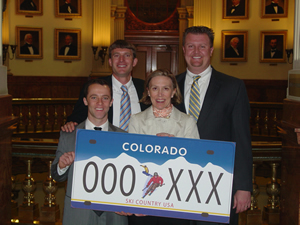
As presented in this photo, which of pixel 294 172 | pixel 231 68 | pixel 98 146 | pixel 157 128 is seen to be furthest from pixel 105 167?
pixel 231 68

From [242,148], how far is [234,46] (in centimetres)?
996

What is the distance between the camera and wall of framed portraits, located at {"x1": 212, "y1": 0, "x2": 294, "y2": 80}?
477 inches

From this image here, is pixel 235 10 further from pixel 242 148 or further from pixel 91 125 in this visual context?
pixel 91 125

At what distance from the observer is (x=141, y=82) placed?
3629 millimetres

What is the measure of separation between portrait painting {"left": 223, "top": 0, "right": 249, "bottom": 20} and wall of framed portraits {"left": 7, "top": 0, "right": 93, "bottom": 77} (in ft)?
15.1

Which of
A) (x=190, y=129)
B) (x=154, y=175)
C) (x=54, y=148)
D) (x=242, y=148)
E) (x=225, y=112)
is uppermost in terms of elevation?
(x=225, y=112)

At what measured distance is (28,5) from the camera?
12156 mm

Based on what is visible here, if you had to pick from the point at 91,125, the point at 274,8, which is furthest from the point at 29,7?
the point at 91,125

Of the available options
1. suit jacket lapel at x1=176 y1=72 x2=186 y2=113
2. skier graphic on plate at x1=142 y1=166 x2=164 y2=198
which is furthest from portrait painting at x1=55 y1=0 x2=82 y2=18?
skier graphic on plate at x1=142 y1=166 x2=164 y2=198

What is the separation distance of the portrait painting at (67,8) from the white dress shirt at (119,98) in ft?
31.7

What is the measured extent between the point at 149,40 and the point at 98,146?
10996 mm

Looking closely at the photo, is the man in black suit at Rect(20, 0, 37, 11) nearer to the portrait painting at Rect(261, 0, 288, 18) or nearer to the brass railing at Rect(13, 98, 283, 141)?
the brass railing at Rect(13, 98, 283, 141)

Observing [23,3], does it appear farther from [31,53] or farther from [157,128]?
[157,128]

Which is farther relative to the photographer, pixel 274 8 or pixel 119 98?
pixel 274 8
